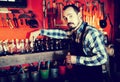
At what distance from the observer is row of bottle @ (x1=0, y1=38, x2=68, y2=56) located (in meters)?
4.04

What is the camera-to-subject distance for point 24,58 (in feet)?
12.8

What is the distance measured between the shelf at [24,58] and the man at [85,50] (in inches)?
25.5

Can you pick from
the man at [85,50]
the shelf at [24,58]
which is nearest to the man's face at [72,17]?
the man at [85,50]

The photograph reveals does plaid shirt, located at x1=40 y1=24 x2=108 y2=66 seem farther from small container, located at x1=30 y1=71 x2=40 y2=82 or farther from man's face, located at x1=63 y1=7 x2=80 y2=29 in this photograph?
small container, located at x1=30 y1=71 x2=40 y2=82

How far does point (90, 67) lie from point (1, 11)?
217cm

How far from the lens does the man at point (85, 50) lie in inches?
132

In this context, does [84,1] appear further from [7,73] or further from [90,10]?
[7,73]

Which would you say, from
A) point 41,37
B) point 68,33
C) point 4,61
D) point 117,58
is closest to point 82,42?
point 68,33

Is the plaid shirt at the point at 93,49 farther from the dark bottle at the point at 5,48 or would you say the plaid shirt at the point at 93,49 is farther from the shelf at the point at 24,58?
the dark bottle at the point at 5,48

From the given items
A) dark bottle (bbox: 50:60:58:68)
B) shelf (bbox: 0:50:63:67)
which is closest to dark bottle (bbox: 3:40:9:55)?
shelf (bbox: 0:50:63:67)

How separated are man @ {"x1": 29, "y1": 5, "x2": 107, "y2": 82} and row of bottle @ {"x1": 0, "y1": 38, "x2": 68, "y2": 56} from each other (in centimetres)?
86

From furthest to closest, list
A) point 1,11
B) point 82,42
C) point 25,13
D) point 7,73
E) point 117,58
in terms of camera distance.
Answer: point 117,58 → point 25,13 → point 1,11 → point 7,73 → point 82,42

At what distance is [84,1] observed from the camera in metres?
5.59

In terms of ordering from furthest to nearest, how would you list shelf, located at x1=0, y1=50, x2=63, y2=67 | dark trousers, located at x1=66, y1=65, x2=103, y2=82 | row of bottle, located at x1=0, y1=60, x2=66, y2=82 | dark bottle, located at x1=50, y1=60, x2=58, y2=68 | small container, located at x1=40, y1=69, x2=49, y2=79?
1. dark bottle, located at x1=50, y1=60, x2=58, y2=68
2. small container, located at x1=40, y1=69, x2=49, y2=79
3. row of bottle, located at x1=0, y1=60, x2=66, y2=82
4. shelf, located at x1=0, y1=50, x2=63, y2=67
5. dark trousers, located at x1=66, y1=65, x2=103, y2=82
